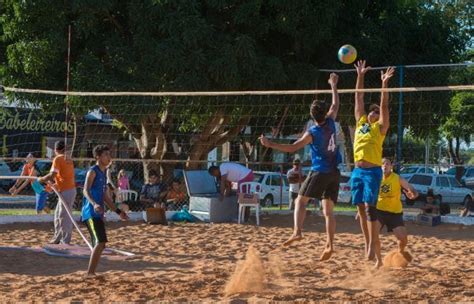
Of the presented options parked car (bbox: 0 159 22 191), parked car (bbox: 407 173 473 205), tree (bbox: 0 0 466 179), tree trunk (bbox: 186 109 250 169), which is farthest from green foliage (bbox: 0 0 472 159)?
parked car (bbox: 0 159 22 191)

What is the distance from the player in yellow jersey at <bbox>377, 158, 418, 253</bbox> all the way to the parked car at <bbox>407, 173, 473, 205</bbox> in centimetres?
1691

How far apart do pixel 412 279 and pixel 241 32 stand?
10.7 meters

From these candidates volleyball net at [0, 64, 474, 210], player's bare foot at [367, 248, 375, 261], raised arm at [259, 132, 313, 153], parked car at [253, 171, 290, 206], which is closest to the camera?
raised arm at [259, 132, 313, 153]

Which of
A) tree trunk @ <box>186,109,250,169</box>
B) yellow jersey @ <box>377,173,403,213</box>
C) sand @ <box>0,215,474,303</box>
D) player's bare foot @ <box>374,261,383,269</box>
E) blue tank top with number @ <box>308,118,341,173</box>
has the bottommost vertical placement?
sand @ <box>0,215,474,303</box>

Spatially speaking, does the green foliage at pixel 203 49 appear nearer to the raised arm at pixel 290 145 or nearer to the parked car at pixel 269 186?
the parked car at pixel 269 186

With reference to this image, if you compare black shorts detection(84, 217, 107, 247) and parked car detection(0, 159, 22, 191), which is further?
parked car detection(0, 159, 22, 191)

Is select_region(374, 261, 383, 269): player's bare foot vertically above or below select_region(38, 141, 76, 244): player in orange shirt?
below

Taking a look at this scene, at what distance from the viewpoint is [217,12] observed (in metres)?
17.4

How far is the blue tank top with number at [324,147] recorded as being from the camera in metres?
7.77

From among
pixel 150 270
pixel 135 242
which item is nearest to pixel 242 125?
pixel 135 242

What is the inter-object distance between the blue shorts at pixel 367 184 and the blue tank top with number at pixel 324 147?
42cm

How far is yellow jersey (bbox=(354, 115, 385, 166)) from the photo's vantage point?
26.5 feet

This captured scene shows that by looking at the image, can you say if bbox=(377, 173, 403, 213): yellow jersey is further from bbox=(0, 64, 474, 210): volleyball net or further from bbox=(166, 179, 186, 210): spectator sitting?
bbox=(166, 179, 186, 210): spectator sitting

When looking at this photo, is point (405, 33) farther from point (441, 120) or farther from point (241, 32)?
point (241, 32)
